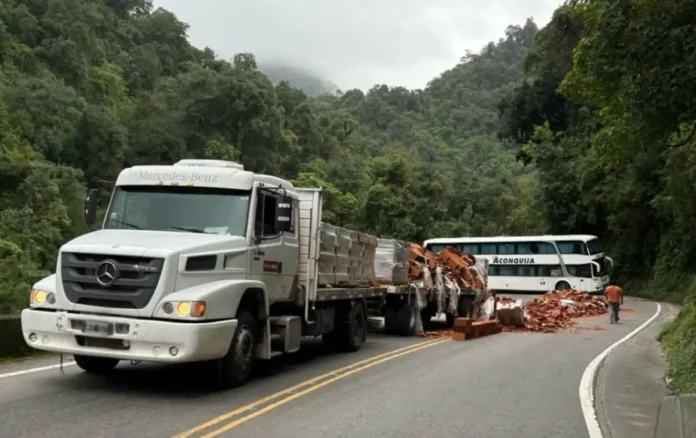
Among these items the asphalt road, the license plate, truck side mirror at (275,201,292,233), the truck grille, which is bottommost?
the asphalt road

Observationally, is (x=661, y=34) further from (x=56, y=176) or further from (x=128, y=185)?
(x=56, y=176)

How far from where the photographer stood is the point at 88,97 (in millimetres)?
64375

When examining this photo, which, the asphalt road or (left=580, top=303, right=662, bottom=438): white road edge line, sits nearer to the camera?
the asphalt road

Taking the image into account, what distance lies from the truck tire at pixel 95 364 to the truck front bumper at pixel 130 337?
112cm

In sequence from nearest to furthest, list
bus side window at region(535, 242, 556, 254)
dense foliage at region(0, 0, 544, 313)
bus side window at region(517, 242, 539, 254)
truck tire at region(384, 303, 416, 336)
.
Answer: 1. truck tire at region(384, 303, 416, 336)
2. dense foliage at region(0, 0, 544, 313)
3. bus side window at region(535, 242, 556, 254)
4. bus side window at region(517, 242, 539, 254)

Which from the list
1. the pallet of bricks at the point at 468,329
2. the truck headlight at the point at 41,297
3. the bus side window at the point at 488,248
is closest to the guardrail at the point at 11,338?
the truck headlight at the point at 41,297

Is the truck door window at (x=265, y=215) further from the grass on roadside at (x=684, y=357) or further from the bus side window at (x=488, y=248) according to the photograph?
the bus side window at (x=488, y=248)

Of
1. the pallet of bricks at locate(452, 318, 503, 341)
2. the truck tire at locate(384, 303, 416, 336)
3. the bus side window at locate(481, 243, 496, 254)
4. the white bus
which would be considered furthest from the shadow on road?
the bus side window at locate(481, 243, 496, 254)

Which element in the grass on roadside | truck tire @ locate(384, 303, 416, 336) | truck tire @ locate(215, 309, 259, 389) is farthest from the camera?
truck tire @ locate(384, 303, 416, 336)

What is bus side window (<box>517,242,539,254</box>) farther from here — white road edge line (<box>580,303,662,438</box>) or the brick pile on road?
white road edge line (<box>580,303,662,438</box>)

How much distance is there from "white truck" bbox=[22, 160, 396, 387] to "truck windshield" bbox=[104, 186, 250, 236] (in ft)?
0.05

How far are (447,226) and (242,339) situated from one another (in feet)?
176

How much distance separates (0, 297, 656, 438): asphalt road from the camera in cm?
680

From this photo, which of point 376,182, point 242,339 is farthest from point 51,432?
point 376,182
